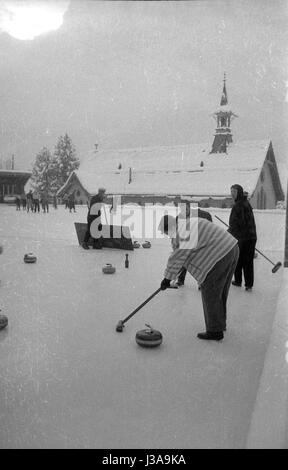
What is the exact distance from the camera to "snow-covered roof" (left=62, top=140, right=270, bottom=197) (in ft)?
94.0

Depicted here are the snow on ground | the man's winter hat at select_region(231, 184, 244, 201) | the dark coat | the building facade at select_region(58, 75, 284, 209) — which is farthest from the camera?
the building facade at select_region(58, 75, 284, 209)

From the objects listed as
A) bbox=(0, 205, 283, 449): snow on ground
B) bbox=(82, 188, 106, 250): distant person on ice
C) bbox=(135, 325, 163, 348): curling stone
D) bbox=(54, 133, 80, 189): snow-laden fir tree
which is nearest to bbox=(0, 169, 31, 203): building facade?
bbox=(54, 133, 80, 189): snow-laden fir tree

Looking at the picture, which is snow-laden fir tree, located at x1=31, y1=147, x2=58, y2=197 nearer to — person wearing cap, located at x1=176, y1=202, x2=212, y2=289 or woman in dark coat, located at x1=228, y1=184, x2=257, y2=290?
person wearing cap, located at x1=176, y1=202, x2=212, y2=289

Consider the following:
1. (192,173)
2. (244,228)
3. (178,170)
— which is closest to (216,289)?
(244,228)

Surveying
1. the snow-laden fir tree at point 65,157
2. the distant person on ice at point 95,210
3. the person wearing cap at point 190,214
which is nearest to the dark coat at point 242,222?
the person wearing cap at point 190,214

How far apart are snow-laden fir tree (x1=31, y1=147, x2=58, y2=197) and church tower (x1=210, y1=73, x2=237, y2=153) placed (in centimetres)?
1423

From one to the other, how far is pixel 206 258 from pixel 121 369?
3.72 ft

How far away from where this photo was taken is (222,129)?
3525cm

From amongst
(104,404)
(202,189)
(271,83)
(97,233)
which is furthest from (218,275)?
(202,189)

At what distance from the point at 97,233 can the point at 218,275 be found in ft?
21.6

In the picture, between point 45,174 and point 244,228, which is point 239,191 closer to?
point 244,228

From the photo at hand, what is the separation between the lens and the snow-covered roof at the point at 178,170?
28656 mm

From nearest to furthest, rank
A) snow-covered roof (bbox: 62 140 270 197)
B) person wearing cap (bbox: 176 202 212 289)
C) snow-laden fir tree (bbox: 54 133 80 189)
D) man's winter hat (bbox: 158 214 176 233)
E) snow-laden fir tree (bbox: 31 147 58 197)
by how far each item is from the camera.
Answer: man's winter hat (bbox: 158 214 176 233), person wearing cap (bbox: 176 202 212 289), snow-laden fir tree (bbox: 31 147 58 197), snow-covered roof (bbox: 62 140 270 197), snow-laden fir tree (bbox: 54 133 80 189)

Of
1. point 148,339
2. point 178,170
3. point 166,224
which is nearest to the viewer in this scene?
point 166,224
